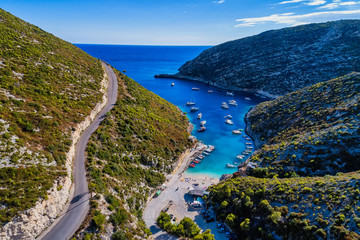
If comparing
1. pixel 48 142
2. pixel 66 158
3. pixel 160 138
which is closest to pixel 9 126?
pixel 48 142

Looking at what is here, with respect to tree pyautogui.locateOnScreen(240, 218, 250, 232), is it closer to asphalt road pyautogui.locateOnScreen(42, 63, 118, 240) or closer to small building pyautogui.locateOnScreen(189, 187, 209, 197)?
small building pyautogui.locateOnScreen(189, 187, 209, 197)

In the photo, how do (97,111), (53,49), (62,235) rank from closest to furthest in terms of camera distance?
(62,235) → (97,111) → (53,49)

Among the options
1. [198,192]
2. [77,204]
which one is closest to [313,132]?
[198,192]

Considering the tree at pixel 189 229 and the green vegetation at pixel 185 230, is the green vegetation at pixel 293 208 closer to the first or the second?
the green vegetation at pixel 185 230

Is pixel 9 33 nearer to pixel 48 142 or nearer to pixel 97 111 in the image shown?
pixel 97 111

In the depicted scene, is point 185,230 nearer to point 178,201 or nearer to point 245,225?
point 245,225

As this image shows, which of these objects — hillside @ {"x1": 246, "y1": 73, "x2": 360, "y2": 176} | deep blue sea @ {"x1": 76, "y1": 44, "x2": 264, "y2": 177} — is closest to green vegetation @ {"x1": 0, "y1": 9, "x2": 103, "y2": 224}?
deep blue sea @ {"x1": 76, "y1": 44, "x2": 264, "y2": 177}

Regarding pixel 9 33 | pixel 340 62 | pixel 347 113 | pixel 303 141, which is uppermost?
pixel 9 33
